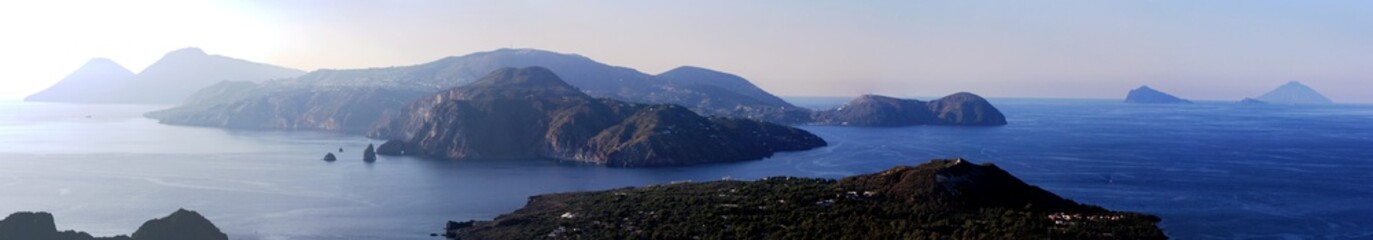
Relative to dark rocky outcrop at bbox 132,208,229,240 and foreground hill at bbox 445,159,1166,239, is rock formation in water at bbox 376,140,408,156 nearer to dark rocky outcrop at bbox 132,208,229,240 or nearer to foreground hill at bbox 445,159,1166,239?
foreground hill at bbox 445,159,1166,239

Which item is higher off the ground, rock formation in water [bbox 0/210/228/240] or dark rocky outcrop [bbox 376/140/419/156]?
dark rocky outcrop [bbox 376/140/419/156]

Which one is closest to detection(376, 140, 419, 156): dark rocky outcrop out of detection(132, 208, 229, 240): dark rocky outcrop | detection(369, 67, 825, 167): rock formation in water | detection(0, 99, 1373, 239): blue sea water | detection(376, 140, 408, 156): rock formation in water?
detection(376, 140, 408, 156): rock formation in water

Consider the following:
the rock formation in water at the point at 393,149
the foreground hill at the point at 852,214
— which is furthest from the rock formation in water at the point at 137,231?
the rock formation in water at the point at 393,149

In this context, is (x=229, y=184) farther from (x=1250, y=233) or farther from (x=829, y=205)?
(x=1250, y=233)

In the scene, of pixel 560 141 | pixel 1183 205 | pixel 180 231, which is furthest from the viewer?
pixel 560 141

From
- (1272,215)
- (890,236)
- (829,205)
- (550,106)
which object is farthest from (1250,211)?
(550,106)

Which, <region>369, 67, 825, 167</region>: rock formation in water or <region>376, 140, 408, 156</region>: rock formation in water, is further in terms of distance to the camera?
<region>376, 140, 408, 156</region>: rock formation in water
